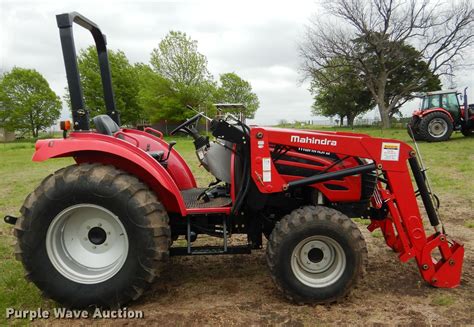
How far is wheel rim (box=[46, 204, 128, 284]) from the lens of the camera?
2.97 meters

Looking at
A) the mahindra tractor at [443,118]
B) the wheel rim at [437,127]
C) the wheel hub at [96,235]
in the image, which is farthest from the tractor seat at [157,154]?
the wheel rim at [437,127]

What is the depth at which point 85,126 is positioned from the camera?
3113 mm

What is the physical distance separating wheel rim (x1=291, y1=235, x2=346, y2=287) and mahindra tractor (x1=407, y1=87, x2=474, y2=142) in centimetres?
1608

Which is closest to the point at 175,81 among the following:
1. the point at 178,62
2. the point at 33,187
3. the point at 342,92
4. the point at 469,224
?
the point at 178,62

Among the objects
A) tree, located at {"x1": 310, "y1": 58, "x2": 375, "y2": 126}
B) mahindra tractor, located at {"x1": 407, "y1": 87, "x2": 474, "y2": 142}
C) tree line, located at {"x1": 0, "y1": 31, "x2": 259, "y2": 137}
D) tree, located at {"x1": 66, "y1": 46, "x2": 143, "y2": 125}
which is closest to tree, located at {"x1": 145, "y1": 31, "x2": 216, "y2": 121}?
tree line, located at {"x1": 0, "y1": 31, "x2": 259, "y2": 137}

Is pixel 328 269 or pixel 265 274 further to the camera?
pixel 265 274

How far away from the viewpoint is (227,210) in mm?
3188

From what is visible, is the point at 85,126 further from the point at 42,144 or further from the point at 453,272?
the point at 453,272

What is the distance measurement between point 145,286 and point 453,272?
2.55 metres

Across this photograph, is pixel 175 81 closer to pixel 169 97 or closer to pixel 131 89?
pixel 169 97

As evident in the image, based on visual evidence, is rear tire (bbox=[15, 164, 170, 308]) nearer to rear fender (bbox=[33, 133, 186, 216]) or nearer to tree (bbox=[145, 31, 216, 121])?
rear fender (bbox=[33, 133, 186, 216])

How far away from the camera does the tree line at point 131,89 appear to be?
31.0 meters

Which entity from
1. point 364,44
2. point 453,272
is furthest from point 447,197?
point 364,44

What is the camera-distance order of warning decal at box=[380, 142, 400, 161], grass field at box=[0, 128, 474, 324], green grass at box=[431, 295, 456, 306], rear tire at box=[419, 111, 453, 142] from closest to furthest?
green grass at box=[431, 295, 456, 306], warning decal at box=[380, 142, 400, 161], grass field at box=[0, 128, 474, 324], rear tire at box=[419, 111, 453, 142]
